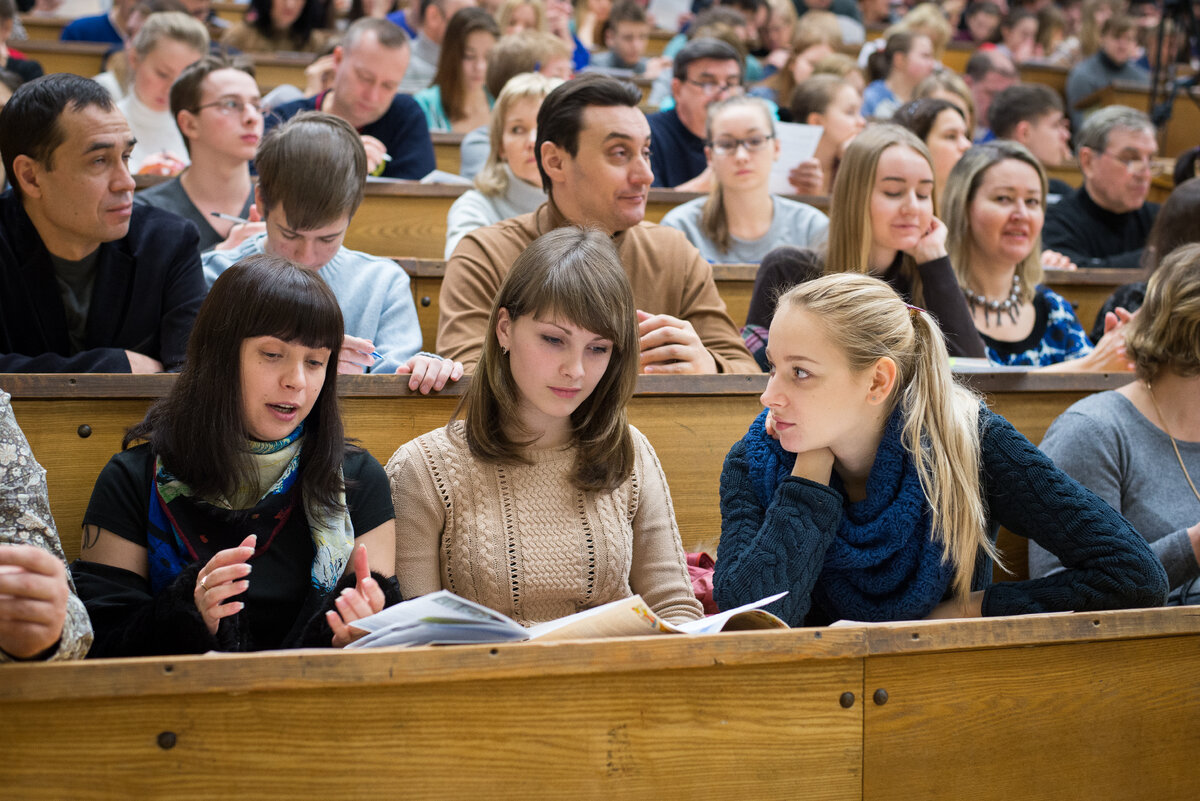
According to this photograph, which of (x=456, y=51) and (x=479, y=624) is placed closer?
(x=479, y=624)

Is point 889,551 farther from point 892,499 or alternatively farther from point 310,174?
point 310,174

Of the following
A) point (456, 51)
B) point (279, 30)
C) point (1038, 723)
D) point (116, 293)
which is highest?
point (279, 30)

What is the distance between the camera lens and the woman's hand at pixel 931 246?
100 inches

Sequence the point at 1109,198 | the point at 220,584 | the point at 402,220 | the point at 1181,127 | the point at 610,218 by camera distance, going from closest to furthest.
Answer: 1. the point at 220,584
2. the point at 610,218
3. the point at 402,220
4. the point at 1109,198
5. the point at 1181,127

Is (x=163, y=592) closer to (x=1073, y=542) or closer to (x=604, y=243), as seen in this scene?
(x=604, y=243)

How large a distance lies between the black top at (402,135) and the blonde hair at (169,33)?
43 cm

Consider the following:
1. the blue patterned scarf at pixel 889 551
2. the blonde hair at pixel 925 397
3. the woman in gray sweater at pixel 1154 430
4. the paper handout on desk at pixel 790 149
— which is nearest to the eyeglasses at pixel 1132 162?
the paper handout on desk at pixel 790 149

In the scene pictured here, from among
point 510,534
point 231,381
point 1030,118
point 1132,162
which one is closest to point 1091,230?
point 1132,162

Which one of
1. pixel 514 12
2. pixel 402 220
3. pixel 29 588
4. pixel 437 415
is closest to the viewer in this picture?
pixel 29 588

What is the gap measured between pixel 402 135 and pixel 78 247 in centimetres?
187

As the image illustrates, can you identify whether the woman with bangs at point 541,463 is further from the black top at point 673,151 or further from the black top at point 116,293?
the black top at point 673,151

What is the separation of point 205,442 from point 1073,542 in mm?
1153

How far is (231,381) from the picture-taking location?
1.48 m

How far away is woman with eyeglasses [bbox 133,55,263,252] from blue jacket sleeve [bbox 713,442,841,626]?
5.72 ft
